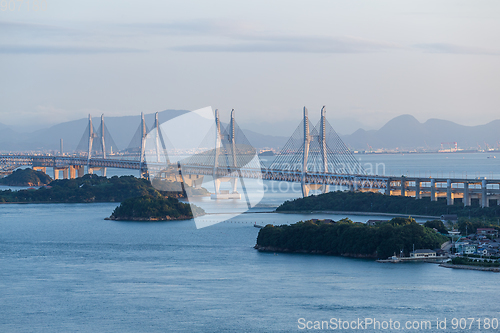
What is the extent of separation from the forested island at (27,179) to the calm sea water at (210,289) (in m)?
43.7

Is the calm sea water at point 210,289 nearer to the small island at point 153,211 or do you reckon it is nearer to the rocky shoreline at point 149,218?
the rocky shoreline at point 149,218

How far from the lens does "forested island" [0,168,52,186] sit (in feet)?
235

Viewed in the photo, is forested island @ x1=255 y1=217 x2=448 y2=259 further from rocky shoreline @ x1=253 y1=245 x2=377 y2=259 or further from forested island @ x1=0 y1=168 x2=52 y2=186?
forested island @ x1=0 y1=168 x2=52 y2=186

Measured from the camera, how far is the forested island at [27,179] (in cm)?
7175

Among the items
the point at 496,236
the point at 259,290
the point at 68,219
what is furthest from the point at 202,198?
the point at 259,290

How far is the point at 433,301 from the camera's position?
60.0ft

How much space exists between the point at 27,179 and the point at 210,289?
55682mm

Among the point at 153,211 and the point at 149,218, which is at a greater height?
the point at 153,211

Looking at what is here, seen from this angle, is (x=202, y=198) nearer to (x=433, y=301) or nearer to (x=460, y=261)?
(x=460, y=261)

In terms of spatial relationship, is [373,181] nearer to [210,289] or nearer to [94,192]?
[94,192]

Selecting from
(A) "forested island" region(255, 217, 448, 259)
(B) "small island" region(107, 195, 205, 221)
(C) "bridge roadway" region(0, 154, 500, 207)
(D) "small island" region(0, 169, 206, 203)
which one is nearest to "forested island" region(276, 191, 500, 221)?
(C) "bridge roadway" region(0, 154, 500, 207)

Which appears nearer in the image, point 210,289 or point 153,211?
point 210,289

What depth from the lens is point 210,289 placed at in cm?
1994

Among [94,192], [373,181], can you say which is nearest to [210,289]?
[373,181]
